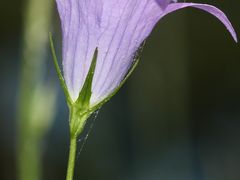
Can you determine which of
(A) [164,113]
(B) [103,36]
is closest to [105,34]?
(B) [103,36]

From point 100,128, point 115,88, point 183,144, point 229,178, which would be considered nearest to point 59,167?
point 100,128

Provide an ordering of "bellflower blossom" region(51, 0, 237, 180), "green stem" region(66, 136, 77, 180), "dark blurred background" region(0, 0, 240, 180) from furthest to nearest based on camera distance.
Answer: "dark blurred background" region(0, 0, 240, 180) → "bellflower blossom" region(51, 0, 237, 180) → "green stem" region(66, 136, 77, 180)

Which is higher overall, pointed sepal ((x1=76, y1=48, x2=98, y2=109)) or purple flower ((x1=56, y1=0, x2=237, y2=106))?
purple flower ((x1=56, y1=0, x2=237, y2=106))

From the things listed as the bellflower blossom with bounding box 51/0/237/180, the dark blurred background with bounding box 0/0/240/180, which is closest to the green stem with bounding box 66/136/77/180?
the bellflower blossom with bounding box 51/0/237/180

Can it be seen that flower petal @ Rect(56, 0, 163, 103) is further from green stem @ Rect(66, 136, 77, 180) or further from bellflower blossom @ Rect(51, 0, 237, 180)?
green stem @ Rect(66, 136, 77, 180)

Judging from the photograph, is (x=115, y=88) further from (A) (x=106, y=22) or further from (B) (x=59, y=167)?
(B) (x=59, y=167)

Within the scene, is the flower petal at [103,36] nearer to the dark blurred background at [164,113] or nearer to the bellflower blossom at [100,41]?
the bellflower blossom at [100,41]

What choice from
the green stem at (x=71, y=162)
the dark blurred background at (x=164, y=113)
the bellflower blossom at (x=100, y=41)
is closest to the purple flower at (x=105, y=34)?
the bellflower blossom at (x=100, y=41)
